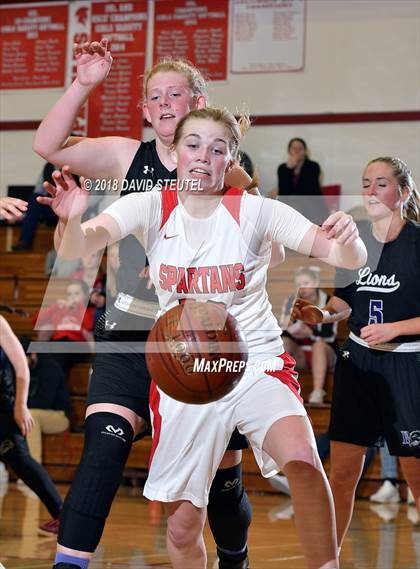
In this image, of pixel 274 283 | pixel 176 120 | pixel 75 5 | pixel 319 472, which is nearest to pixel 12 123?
pixel 75 5

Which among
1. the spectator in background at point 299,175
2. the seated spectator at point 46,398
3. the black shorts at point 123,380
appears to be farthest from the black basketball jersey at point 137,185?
the seated spectator at point 46,398

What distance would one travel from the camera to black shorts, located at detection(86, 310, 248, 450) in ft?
9.93

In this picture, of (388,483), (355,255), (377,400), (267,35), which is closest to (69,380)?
(388,483)

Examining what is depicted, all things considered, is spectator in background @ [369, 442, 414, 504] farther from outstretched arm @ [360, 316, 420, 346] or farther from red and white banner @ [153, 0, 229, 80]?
outstretched arm @ [360, 316, 420, 346]

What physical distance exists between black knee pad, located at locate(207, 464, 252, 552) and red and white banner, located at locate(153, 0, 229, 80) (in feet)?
9.11

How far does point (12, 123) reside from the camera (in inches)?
211

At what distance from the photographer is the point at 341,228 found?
2.64 m

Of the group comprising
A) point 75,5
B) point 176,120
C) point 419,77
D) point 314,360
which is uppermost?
point 75,5

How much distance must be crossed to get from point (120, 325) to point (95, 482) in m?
0.52

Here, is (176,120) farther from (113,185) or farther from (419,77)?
(419,77)

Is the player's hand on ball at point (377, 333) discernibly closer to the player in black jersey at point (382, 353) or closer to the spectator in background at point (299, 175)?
the player in black jersey at point (382, 353)

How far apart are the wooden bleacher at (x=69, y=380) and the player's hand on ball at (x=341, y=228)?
189 cm

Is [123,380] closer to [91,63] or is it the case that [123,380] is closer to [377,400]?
[91,63]

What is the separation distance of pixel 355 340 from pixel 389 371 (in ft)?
0.56
